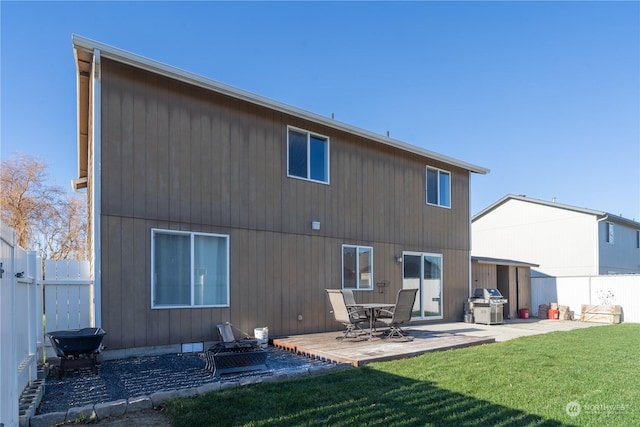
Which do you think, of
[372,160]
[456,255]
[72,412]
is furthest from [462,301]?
[72,412]

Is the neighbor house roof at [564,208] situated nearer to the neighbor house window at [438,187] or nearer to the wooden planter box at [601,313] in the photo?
the wooden planter box at [601,313]

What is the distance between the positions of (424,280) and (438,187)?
2.72 meters

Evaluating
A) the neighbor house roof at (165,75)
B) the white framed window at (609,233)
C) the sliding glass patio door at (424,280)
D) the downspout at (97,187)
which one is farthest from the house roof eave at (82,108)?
the white framed window at (609,233)

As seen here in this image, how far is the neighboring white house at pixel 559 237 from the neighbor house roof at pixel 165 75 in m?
11.4

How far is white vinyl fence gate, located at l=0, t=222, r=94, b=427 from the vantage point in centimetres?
284

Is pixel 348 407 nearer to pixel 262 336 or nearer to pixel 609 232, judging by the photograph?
pixel 262 336

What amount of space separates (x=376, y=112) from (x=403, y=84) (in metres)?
2.88

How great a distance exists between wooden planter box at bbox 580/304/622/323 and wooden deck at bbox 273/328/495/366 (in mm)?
8252

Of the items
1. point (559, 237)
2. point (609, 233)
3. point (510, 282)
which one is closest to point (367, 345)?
point (510, 282)

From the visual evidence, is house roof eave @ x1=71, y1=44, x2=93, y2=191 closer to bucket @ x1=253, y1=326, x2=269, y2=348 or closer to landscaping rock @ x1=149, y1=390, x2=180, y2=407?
landscaping rock @ x1=149, y1=390, x2=180, y2=407

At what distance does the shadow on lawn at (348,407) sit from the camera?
3.60 metres

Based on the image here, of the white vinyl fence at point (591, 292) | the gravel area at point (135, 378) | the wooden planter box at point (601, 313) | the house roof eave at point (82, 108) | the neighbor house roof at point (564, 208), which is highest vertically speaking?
the house roof eave at point (82, 108)

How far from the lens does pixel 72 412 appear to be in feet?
12.3

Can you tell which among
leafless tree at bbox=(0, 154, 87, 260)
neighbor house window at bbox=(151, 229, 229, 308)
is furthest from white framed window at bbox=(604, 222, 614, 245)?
leafless tree at bbox=(0, 154, 87, 260)
